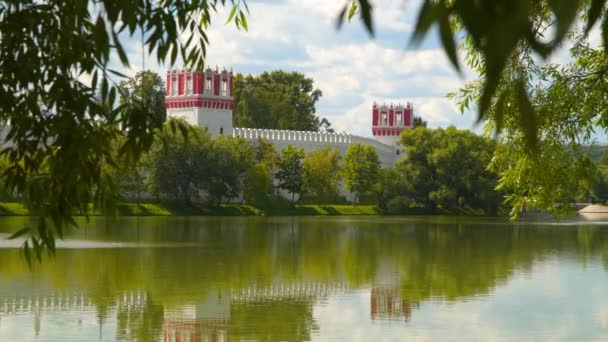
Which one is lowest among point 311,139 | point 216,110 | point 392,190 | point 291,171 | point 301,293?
point 301,293

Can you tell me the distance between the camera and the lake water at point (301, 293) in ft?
27.9

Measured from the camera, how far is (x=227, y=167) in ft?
143

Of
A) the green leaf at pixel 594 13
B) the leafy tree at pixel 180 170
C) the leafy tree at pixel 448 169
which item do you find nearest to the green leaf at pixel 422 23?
the green leaf at pixel 594 13

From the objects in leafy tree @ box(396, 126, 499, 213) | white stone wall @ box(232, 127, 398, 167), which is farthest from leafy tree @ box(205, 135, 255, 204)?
leafy tree @ box(396, 126, 499, 213)

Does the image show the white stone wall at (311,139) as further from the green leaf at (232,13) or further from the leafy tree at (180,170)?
the green leaf at (232,13)

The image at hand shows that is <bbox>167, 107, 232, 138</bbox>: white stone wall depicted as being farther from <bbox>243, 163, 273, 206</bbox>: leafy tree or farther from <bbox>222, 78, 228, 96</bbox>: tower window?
<bbox>243, 163, 273, 206</bbox>: leafy tree

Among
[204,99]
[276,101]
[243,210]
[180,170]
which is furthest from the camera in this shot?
[276,101]

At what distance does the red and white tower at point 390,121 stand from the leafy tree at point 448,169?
34.2ft

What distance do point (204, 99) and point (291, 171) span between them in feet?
22.4

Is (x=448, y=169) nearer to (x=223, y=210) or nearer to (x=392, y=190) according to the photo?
(x=392, y=190)

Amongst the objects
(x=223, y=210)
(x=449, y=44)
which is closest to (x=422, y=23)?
(x=449, y=44)

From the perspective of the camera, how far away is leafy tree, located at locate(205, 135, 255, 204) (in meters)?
43.1

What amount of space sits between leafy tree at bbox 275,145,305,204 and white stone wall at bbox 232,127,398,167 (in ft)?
7.41

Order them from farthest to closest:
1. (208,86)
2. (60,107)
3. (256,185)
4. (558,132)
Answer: (208,86), (256,185), (558,132), (60,107)
